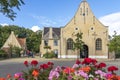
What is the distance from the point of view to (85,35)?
265 feet

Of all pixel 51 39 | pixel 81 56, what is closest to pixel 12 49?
pixel 51 39

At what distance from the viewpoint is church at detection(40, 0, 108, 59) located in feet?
261

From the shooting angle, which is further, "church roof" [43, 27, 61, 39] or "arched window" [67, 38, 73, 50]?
"church roof" [43, 27, 61, 39]

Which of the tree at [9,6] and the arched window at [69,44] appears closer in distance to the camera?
the tree at [9,6]

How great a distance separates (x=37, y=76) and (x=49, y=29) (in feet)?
266

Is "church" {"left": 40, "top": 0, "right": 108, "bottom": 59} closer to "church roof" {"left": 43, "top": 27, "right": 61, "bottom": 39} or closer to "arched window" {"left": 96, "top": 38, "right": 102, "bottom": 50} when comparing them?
"arched window" {"left": 96, "top": 38, "right": 102, "bottom": 50}

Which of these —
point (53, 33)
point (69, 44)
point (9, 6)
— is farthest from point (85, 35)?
point (9, 6)

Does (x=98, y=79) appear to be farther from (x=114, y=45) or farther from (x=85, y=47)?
(x=85, y=47)

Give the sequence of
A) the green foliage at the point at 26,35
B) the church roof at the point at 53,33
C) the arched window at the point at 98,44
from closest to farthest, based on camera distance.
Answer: the arched window at the point at 98,44
the church roof at the point at 53,33
the green foliage at the point at 26,35

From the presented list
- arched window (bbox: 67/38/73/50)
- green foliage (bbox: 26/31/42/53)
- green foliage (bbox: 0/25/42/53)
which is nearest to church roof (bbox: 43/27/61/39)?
arched window (bbox: 67/38/73/50)

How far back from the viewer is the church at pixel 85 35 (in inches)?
3130

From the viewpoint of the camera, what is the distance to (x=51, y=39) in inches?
3371

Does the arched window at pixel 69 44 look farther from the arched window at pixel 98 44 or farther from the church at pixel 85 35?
the arched window at pixel 98 44

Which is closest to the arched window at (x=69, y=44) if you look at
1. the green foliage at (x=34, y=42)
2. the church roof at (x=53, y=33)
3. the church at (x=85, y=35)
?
the church at (x=85, y=35)
